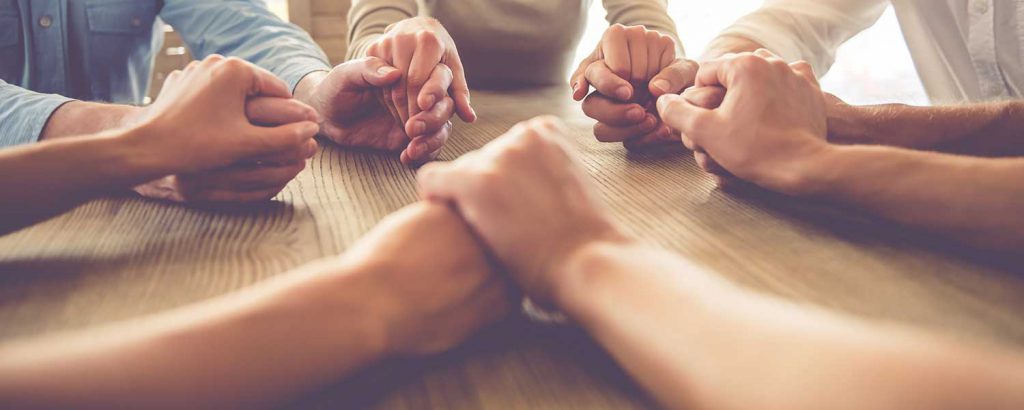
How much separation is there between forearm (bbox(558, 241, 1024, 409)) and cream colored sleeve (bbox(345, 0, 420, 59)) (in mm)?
1135

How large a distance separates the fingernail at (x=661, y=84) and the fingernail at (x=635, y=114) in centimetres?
4

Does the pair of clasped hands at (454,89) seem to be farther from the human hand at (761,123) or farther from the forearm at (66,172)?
the forearm at (66,172)

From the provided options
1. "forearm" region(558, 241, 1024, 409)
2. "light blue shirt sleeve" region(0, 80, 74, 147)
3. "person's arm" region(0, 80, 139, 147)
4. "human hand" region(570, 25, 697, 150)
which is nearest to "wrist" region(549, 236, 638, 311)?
"forearm" region(558, 241, 1024, 409)

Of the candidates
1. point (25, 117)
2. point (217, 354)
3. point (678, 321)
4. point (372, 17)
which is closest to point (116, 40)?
point (372, 17)

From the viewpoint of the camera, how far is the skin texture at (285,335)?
277mm

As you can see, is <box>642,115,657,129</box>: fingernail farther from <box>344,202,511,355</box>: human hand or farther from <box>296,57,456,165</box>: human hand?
<box>344,202,511,355</box>: human hand

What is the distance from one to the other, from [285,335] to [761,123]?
50cm

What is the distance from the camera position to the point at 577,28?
1.74m

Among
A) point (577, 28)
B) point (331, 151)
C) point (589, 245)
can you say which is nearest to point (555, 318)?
point (589, 245)

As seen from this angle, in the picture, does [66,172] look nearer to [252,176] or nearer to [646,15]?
[252,176]

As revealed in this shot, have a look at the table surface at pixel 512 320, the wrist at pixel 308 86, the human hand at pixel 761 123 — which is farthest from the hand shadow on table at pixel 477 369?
the wrist at pixel 308 86

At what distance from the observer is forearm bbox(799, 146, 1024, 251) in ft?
1.61

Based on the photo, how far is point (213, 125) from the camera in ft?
1.90

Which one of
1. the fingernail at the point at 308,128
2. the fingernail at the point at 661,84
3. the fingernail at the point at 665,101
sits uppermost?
the fingernail at the point at 665,101
